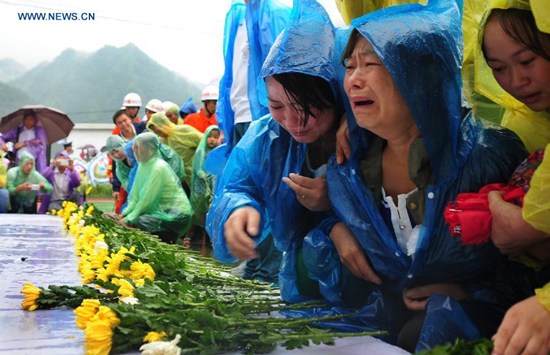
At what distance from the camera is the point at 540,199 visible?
125 cm

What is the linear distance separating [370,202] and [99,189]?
52.7 ft

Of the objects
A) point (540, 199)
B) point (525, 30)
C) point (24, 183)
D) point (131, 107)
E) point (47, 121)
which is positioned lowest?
point (24, 183)

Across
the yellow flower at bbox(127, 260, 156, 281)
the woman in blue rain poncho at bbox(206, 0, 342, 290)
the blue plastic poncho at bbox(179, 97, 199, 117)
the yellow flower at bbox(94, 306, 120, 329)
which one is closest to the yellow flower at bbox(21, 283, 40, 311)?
the yellow flower at bbox(127, 260, 156, 281)

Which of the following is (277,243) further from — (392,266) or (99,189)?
(99,189)

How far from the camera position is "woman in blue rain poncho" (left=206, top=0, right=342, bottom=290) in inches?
71.3

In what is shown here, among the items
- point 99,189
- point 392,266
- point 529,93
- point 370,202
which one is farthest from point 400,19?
point 99,189

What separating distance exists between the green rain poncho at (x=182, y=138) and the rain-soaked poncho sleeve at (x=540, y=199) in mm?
6468

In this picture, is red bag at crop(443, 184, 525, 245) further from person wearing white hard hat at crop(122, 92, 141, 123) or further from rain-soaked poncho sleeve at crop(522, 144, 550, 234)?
person wearing white hard hat at crop(122, 92, 141, 123)

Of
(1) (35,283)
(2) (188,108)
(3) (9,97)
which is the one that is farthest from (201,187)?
(3) (9,97)

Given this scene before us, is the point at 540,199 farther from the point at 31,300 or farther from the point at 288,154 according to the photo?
the point at 31,300

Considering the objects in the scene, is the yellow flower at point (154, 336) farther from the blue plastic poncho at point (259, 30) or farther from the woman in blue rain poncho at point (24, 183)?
the woman in blue rain poncho at point (24, 183)

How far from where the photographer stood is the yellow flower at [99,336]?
1.46 metres

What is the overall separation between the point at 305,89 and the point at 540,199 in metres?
0.76

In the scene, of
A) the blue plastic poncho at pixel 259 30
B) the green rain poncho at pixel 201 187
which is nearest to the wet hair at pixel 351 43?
the blue plastic poncho at pixel 259 30
